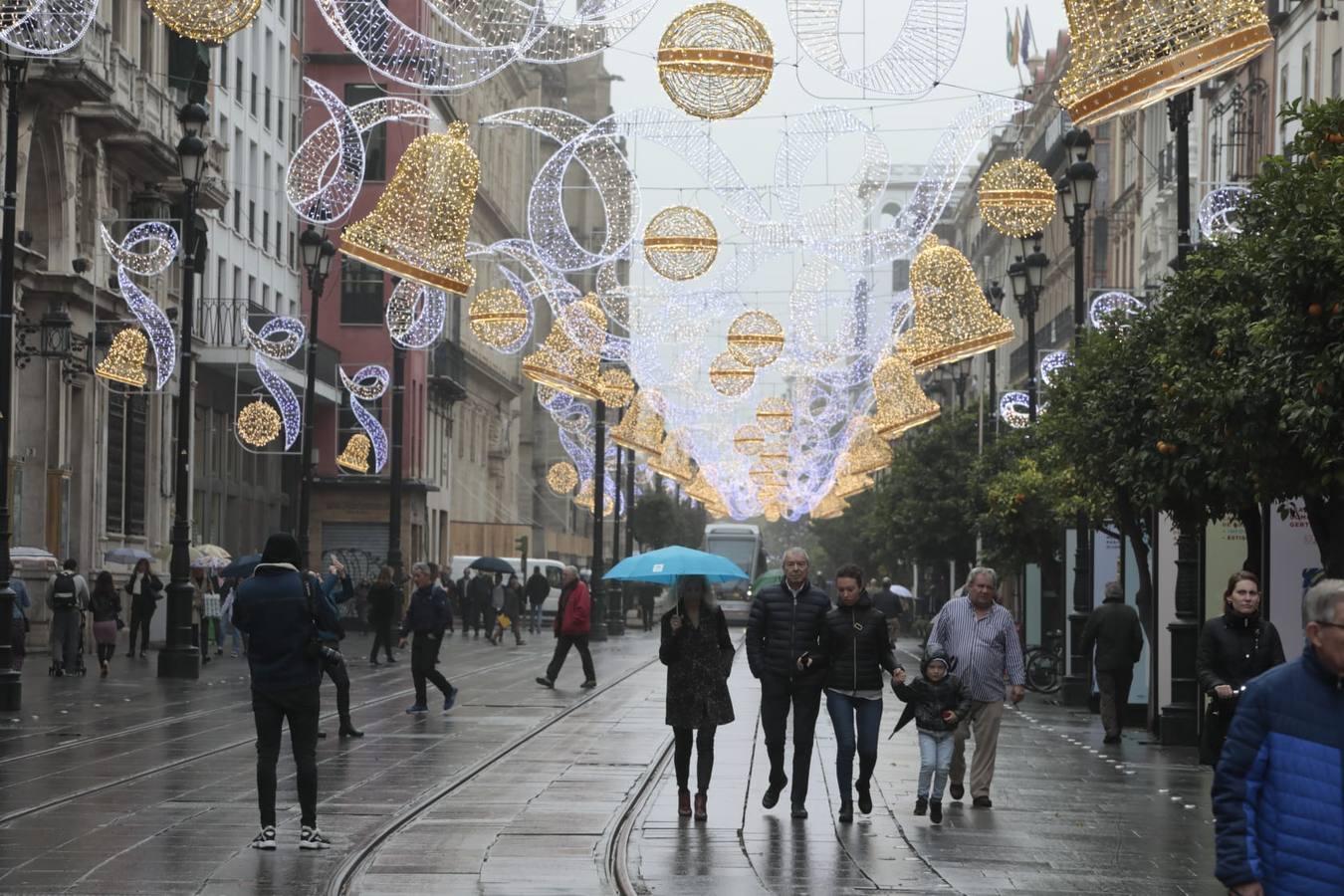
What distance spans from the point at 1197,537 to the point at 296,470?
1601 inches

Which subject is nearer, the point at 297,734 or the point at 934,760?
the point at 297,734

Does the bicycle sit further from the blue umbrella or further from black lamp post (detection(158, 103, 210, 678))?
the blue umbrella

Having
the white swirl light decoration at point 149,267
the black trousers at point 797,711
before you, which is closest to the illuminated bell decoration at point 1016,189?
the black trousers at point 797,711

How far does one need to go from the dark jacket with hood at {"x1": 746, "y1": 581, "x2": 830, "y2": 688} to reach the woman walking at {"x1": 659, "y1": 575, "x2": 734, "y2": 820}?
0.24 meters

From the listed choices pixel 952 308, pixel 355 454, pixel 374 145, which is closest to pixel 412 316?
pixel 952 308

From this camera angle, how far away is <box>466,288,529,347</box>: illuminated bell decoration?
34656 mm

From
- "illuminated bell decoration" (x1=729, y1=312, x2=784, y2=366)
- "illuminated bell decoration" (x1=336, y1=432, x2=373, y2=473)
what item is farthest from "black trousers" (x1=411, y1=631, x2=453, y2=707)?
"illuminated bell decoration" (x1=336, y1=432, x2=373, y2=473)

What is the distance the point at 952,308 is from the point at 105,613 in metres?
13.6

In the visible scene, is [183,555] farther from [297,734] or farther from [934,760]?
[297,734]

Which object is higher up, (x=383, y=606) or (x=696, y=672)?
(x=696, y=672)

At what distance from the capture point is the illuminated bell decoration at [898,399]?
3862 centimetres

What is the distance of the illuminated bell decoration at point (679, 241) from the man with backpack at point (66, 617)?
31.9 ft

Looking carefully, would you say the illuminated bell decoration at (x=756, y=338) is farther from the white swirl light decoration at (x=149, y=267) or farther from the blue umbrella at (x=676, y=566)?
the blue umbrella at (x=676, y=566)

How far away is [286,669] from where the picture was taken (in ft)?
43.1
